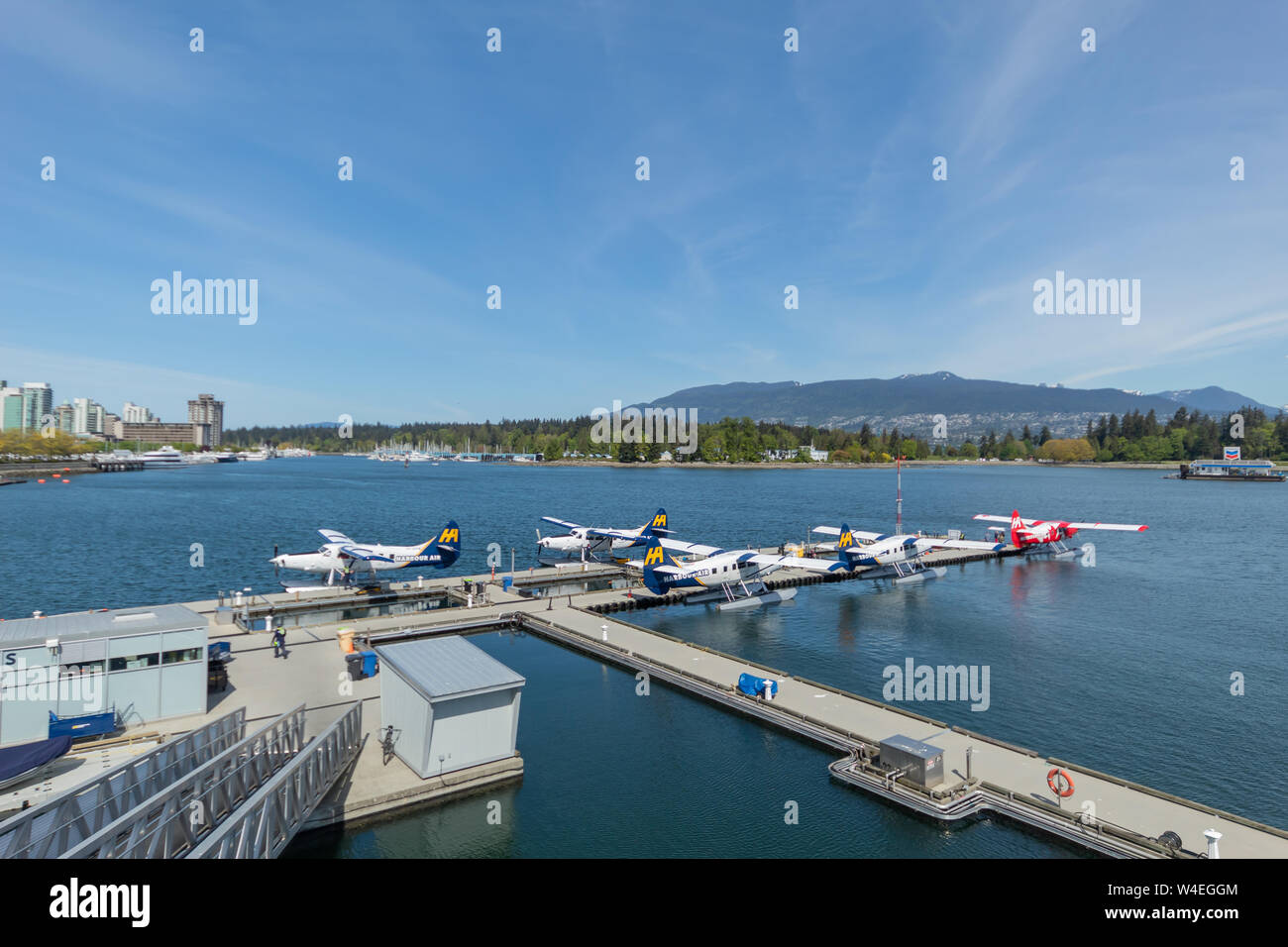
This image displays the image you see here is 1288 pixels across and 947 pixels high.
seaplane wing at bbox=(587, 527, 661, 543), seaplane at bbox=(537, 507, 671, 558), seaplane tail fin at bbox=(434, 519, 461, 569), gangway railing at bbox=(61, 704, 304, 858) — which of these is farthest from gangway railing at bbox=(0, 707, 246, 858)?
seaplane wing at bbox=(587, 527, 661, 543)

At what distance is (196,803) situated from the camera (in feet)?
42.2

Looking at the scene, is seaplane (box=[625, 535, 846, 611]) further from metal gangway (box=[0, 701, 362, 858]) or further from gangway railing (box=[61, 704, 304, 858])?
gangway railing (box=[61, 704, 304, 858])

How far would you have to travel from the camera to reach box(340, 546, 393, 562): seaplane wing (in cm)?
4656

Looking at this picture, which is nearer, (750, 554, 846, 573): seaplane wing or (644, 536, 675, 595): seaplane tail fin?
(644, 536, 675, 595): seaplane tail fin

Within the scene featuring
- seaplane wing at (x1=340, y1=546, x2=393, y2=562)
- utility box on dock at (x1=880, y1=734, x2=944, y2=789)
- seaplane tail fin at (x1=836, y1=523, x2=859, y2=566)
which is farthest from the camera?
seaplane tail fin at (x1=836, y1=523, x2=859, y2=566)

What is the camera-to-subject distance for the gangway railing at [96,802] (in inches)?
402

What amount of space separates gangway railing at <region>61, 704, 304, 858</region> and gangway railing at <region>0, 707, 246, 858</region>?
52cm

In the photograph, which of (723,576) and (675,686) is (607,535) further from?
(675,686)

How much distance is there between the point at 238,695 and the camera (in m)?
25.7

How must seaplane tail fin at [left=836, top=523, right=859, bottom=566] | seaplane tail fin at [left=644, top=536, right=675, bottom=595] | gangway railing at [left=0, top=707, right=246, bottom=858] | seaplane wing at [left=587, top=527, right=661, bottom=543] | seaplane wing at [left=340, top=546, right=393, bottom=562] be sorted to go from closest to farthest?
gangway railing at [left=0, top=707, right=246, bottom=858] < seaplane tail fin at [left=644, top=536, right=675, bottom=595] < seaplane wing at [left=340, top=546, right=393, bottom=562] < seaplane tail fin at [left=836, top=523, right=859, bottom=566] < seaplane wing at [left=587, top=527, right=661, bottom=543]
